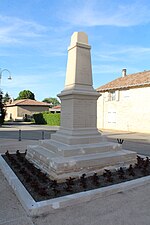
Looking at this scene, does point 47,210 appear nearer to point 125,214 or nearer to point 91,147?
point 125,214

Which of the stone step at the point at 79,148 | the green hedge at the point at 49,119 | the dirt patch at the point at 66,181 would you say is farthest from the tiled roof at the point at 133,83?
the dirt patch at the point at 66,181

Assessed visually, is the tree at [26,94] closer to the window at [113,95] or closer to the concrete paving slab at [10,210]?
the window at [113,95]

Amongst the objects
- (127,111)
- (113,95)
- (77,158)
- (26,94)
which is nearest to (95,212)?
(77,158)

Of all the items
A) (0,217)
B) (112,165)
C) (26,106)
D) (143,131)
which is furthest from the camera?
(26,106)

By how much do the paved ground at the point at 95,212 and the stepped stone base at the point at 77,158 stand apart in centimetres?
124

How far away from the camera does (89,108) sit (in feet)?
22.7

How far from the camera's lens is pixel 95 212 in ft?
12.3

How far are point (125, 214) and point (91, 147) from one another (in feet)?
8.89

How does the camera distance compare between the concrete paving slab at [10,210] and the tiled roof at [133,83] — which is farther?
the tiled roof at [133,83]

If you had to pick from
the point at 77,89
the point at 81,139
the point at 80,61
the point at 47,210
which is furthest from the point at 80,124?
the point at 47,210

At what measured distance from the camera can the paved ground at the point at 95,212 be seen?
3.41 meters

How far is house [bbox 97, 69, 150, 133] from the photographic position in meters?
22.8

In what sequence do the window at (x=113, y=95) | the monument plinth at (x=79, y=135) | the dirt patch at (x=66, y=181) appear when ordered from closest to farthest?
the dirt patch at (x=66, y=181), the monument plinth at (x=79, y=135), the window at (x=113, y=95)

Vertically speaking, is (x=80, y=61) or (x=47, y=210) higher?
(x=80, y=61)
